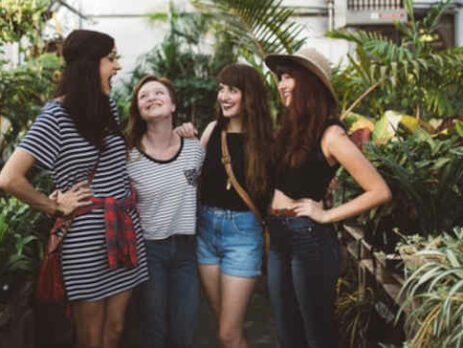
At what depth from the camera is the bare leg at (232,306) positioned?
289cm

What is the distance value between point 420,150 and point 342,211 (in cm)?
92

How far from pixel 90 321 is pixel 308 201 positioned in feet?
3.17

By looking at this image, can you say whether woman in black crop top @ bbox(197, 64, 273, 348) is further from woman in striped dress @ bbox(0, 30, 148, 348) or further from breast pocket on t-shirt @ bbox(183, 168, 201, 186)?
woman in striped dress @ bbox(0, 30, 148, 348)

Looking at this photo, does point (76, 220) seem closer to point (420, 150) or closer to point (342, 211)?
point (342, 211)

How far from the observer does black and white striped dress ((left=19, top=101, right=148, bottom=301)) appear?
243cm

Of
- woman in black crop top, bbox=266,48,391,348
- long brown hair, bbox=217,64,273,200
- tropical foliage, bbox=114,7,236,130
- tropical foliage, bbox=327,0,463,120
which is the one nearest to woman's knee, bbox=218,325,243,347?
woman in black crop top, bbox=266,48,391,348

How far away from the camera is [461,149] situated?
309 cm

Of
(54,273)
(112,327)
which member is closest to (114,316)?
(112,327)

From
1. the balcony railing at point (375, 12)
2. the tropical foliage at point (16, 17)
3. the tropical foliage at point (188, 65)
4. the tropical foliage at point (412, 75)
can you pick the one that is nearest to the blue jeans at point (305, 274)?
the tropical foliage at point (16, 17)

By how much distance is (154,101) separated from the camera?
9.71 ft

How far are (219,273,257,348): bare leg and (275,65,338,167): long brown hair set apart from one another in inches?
24.2

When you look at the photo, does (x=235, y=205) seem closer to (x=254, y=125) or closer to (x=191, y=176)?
(x=191, y=176)

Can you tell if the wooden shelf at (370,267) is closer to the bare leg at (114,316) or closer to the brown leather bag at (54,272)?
the bare leg at (114,316)

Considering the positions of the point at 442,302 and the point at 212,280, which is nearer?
the point at 442,302
